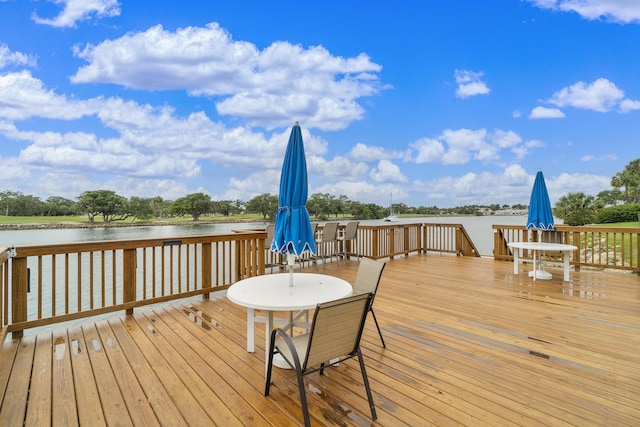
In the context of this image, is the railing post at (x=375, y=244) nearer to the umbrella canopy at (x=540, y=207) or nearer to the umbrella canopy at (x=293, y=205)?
the umbrella canopy at (x=540, y=207)

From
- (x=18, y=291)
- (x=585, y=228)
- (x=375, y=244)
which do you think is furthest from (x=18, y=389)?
(x=585, y=228)

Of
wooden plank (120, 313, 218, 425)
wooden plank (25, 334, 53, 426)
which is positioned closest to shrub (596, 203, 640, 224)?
wooden plank (120, 313, 218, 425)

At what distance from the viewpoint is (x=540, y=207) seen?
6.27 metres

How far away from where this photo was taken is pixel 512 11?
14.0 metres

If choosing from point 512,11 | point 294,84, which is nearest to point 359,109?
point 294,84

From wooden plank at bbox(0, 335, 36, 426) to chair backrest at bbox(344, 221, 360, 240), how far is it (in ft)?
20.6

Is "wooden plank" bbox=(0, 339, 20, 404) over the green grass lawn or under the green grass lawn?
under

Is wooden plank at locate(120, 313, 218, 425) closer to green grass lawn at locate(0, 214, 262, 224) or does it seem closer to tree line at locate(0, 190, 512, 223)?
tree line at locate(0, 190, 512, 223)

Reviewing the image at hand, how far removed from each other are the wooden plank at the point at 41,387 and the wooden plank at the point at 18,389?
3 centimetres

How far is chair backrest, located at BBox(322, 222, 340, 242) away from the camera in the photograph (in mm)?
7605

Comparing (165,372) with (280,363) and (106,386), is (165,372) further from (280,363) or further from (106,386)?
(280,363)

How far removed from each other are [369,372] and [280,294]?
3.22 feet

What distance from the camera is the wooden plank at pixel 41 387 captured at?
1.95 metres

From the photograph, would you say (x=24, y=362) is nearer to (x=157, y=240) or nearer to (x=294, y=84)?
(x=157, y=240)
